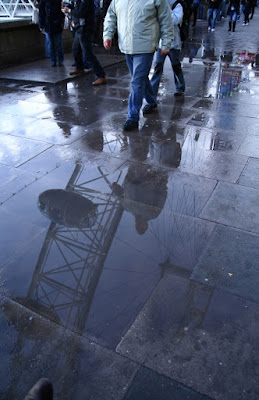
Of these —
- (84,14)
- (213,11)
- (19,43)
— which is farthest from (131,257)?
(213,11)

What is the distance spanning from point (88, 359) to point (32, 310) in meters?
0.60

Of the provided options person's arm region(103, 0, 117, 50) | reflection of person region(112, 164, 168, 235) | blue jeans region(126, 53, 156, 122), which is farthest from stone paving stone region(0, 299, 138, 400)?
person's arm region(103, 0, 117, 50)

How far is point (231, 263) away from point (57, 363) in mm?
1589

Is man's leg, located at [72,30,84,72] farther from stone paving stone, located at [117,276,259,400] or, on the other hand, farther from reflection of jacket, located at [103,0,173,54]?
stone paving stone, located at [117,276,259,400]

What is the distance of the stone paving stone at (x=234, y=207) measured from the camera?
3.36 meters

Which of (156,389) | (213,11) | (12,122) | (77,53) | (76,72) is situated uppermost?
(213,11)

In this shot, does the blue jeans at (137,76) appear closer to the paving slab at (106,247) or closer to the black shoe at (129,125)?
the black shoe at (129,125)

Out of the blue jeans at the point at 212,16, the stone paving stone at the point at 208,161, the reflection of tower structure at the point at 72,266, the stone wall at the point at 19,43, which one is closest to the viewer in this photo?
the reflection of tower structure at the point at 72,266

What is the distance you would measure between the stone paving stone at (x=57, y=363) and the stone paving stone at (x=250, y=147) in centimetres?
347

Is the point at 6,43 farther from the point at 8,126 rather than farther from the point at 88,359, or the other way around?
the point at 88,359

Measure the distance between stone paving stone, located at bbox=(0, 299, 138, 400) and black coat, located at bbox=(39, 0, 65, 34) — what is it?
8.59m

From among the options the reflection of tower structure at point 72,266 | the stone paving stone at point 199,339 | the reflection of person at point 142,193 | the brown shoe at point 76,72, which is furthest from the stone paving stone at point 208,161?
the brown shoe at point 76,72

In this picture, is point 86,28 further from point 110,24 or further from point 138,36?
point 138,36

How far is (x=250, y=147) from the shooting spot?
4879 mm
